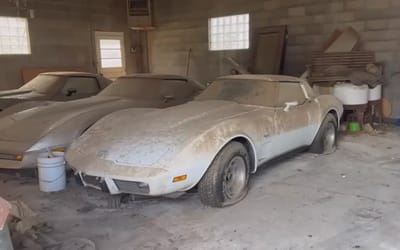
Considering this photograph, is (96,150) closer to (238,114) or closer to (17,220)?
(17,220)

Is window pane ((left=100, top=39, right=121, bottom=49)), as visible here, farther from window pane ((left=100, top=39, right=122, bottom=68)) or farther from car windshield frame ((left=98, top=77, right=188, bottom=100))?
car windshield frame ((left=98, top=77, right=188, bottom=100))

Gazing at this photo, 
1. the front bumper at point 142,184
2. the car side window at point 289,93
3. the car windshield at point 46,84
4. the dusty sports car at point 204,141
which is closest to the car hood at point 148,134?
the dusty sports car at point 204,141

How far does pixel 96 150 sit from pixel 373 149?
406 cm

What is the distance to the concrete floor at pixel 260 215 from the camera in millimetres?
2805

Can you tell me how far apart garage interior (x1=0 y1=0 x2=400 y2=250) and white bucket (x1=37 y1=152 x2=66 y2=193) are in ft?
0.36

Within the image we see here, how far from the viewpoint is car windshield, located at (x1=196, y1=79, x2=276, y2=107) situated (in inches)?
168

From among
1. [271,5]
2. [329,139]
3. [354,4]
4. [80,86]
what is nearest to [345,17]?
[354,4]

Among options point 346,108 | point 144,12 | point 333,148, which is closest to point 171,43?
point 144,12

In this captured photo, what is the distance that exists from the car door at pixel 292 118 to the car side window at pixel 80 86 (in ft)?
12.6

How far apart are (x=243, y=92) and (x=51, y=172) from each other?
7.39 feet

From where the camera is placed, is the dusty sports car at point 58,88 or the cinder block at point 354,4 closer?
the dusty sports car at point 58,88

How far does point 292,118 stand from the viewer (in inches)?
170

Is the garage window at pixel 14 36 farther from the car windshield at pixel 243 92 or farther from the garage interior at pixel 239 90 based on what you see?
the car windshield at pixel 243 92

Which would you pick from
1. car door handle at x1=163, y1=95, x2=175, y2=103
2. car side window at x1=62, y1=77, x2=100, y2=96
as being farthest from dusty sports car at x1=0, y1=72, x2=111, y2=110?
car door handle at x1=163, y1=95, x2=175, y2=103
